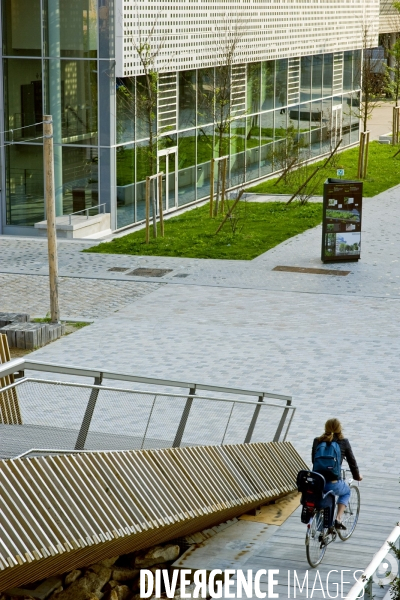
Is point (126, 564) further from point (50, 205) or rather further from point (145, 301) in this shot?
point (145, 301)

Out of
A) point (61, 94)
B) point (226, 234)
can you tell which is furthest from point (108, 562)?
point (61, 94)

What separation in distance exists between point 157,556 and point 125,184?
20.1m

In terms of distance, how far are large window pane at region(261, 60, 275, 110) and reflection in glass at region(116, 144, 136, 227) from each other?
398 inches

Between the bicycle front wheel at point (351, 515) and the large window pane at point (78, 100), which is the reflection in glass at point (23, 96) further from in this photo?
the bicycle front wheel at point (351, 515)

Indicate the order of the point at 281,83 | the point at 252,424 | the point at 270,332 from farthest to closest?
the point at 281,83, the point at 270,332, the point at 252,424

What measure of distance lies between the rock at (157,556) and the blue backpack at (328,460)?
141 cm

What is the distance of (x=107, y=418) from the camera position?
898cm

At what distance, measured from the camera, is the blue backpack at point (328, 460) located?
30.7 feet

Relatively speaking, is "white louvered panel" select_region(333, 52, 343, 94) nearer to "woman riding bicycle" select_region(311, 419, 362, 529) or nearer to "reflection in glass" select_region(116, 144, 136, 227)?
"reflection in glass" select_region(116, 144, 136, 227)

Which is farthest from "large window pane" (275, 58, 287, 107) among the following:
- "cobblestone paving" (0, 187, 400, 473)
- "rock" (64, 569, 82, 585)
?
"rock" (64, 569, 82, 585)

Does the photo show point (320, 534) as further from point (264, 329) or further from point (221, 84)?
point (221, 84)

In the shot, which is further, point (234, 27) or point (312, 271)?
point (234, 27)

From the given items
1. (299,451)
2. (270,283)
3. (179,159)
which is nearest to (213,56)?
(179,159)

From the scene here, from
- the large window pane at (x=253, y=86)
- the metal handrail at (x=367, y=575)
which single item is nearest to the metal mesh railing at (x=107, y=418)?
the metal handrail at (x=367, y=575)
